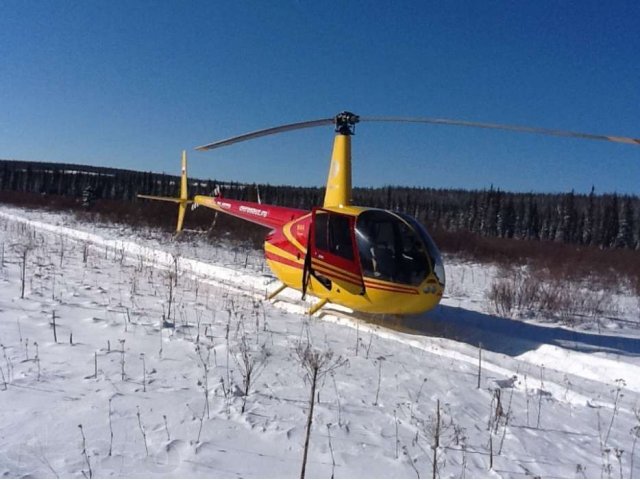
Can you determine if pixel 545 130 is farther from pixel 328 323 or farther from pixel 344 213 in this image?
pixel 328 323

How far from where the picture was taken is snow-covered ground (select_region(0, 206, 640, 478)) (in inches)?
128

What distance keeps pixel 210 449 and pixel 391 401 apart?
79.8 inches

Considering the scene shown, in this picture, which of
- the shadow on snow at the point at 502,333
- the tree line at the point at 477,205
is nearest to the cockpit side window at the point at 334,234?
the shadow on snow at the point at 502,333

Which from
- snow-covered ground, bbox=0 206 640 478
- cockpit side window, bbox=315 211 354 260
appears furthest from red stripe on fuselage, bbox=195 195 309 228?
snow-covered ground, bbox=0 206 640 478

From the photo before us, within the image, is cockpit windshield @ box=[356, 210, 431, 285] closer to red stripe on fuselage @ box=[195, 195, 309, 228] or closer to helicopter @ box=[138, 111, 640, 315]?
helicopter @ box=[138, 111, 640, 315]

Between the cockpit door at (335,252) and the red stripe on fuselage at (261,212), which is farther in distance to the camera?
the red stripe on fuselage at (261,212)

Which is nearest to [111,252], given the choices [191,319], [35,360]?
[191,319]

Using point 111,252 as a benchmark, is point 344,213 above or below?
above

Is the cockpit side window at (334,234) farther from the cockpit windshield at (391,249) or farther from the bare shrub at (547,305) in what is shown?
the bare shrub at (547,305)

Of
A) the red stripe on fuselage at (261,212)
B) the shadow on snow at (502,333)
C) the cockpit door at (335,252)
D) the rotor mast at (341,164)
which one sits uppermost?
the rotor mast at (341,164)

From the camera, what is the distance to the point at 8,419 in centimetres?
338

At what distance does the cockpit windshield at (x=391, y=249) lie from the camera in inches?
284

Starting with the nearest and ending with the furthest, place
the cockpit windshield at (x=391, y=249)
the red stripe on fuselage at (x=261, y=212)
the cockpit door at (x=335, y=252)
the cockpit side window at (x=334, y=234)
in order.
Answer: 1. the cockpit windshield at (x=391, y=249)
2. the cockpit door at (x=335, y=252)
3. the cockpit side window at (x=334, y=234)
4. the red stripe on fuselage at (x=261, y=212)

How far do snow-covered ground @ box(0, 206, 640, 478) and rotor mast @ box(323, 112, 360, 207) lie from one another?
227cm
